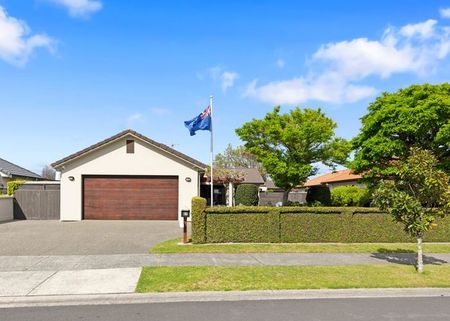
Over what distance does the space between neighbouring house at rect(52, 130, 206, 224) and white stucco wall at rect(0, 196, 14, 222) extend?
2.75 meters

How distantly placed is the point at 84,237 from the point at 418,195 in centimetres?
1119

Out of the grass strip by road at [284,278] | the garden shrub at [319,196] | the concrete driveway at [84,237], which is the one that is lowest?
the grass strip by road at [284,278]

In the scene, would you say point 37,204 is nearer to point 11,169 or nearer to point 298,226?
point 11,169

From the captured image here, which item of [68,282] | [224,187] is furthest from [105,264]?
[224,187]

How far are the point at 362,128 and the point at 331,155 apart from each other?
2572 millimetres

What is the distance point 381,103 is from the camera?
2147 centimetres

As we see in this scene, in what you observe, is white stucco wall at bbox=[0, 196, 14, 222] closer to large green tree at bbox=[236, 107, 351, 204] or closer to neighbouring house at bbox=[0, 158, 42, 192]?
neighbouring house at bbox=[0, 158, 42, 192]

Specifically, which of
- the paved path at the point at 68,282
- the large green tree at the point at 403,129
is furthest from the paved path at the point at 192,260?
the large green tree at the point at 403,129

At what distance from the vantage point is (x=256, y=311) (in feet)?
22.9

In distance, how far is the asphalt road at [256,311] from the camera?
657 cm

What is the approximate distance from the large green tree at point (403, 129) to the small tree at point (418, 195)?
9.40 m

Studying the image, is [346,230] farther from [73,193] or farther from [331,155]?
[73,193]

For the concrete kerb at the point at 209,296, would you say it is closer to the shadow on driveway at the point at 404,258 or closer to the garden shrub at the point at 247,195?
the shadow on driveway at the point at 404,258

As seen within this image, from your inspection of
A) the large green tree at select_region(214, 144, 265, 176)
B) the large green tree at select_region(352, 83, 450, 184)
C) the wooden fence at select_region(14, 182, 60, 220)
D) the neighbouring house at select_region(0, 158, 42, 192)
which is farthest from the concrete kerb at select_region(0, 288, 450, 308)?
the large green tree at select_region(214, 144, 265, 176)
